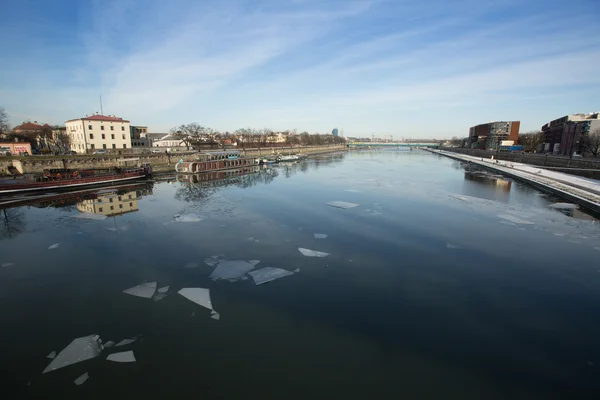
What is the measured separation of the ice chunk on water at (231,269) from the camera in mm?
9195

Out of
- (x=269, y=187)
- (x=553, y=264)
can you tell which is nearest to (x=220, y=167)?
(x=269, y=187)

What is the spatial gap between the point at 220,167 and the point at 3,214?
26282 millimetres

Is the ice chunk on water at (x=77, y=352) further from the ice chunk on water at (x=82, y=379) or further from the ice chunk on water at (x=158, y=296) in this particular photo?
the ice chunk on water at (x=158, y=296)

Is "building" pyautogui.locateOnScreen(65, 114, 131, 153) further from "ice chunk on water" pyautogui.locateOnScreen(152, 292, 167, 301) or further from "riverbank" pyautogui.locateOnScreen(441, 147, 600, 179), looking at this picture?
"riverbank" pyautogui.locateOnScreen(441, 147, 600, 179)

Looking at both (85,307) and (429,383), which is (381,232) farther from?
(85,307)

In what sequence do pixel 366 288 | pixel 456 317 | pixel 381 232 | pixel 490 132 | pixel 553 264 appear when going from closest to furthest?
pixel 456 317
pixel 366 288
pixel 553 264
pixel 381 232
pixel 490 132

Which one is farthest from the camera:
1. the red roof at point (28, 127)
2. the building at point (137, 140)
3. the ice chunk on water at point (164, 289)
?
the building at point (137, 140)

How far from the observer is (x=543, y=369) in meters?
5.57

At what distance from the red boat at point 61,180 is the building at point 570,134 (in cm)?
6969

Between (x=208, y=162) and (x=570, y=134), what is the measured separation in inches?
3080

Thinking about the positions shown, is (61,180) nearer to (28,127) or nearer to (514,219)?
(514,219)

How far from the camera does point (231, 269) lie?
967cm

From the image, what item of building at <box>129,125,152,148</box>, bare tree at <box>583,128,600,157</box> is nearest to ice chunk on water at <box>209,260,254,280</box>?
bare tree at <box>583,128,600,157</box>

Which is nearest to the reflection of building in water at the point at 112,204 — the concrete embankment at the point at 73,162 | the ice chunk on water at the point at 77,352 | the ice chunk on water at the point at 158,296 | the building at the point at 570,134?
the ice chunk on water at the point at 158,296
